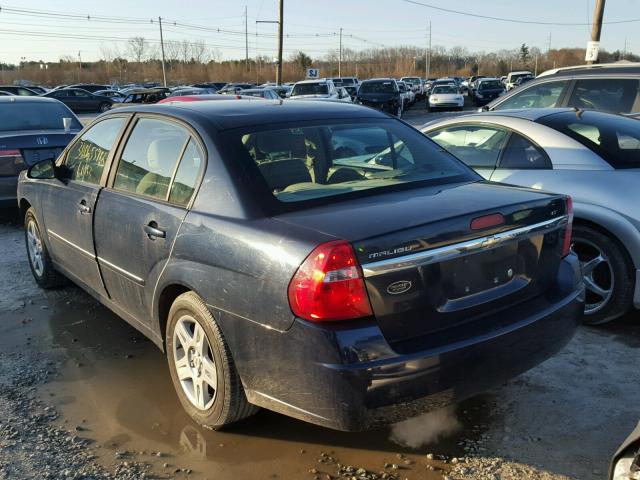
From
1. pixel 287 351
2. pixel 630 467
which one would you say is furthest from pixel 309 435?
pixel 630 467

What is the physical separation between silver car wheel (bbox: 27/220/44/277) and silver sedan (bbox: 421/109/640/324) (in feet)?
12.6

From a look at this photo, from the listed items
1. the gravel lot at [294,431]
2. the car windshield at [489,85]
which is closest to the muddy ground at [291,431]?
the gravel lot at [294,431]

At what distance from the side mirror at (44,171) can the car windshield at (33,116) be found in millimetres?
3793

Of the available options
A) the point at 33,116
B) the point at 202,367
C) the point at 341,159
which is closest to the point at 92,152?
the point at 341,159

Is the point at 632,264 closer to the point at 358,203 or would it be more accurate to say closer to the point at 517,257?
the point at 517,257

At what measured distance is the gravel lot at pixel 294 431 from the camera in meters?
2.78

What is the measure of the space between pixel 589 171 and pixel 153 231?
3.11 meters

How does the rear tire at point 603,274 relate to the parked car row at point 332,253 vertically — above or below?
below

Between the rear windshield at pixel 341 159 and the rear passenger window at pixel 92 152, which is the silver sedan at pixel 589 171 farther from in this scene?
the rear passenger window at pixel 92 152

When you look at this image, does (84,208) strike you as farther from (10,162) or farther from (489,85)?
(489,85)

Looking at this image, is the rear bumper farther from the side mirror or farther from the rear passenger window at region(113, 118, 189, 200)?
the side mirror

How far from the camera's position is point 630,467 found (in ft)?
6.33

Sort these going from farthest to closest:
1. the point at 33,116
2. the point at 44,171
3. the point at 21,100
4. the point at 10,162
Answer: the point at 21,100 < the point at 33,116 < the point at 10,162 < the point at 44,171

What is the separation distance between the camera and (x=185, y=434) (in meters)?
3.11
